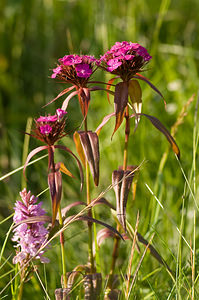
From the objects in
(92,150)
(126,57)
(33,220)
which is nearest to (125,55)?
(126,57)

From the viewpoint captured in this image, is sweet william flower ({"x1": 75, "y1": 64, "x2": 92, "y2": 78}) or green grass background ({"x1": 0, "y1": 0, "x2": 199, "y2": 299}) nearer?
sweet william flower ({"x1": 75, "y1": 64, "x2": 92, "y2": 78})

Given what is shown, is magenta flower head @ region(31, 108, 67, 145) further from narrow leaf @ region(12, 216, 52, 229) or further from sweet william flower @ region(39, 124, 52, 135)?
narrow leaf @ region(12, 216, 52, 229)

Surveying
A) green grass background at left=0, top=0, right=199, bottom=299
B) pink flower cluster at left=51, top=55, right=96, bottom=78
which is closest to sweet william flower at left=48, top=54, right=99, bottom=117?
pink flower cluster at left=51, top=55, right=96, bottom=78

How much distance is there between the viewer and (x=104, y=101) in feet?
6.80

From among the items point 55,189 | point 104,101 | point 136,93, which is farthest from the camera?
point 104,101

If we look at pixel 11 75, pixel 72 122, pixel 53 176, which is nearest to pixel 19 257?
pixel 53 176

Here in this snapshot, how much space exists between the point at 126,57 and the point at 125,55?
21mm

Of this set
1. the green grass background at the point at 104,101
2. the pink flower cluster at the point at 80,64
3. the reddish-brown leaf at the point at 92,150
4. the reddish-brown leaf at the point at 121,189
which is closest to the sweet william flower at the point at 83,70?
the pink flower cluster at the point at 80,64

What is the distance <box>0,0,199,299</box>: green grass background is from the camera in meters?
1.42

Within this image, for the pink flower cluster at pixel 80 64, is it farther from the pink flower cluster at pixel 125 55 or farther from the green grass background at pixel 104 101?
the green grass background at pixel 104 101

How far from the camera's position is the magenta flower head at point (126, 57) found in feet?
2.84

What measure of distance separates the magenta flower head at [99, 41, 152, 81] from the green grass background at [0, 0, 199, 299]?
478 millimetres

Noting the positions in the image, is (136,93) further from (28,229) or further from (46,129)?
(28,229)

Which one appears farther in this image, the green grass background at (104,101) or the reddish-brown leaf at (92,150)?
the green grass background at (104,101)
